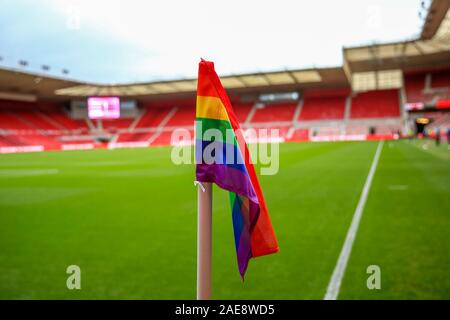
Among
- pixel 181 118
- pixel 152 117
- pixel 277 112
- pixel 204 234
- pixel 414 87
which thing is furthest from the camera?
pixel 277 112

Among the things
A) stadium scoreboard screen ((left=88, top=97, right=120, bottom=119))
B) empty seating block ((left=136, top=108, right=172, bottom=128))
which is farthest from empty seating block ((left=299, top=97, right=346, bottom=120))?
stadium scoreboard screen ((left=88, top=97, right=120, bottom=119))

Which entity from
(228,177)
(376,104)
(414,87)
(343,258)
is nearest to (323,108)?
(376,104)

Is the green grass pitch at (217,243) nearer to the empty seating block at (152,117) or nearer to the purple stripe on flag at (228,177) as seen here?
the purple stripe on flag at (228,177)

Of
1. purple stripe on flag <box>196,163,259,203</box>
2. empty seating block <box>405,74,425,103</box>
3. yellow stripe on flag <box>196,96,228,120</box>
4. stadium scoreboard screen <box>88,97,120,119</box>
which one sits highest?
empty seating block <box>405,74,425,103</box>

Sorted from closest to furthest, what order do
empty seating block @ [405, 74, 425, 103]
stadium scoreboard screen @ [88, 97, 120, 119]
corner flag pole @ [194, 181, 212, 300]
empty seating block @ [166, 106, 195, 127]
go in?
corner flag pole @ [194, 181, 212, 300] < stadium scoreboard screen @ [88, 97, 120, 119] < empty seating block @ [166, 106, 195, 127] < empty seating block @ [405, 74, 425, 103]

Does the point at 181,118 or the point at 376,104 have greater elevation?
the point at 376,104

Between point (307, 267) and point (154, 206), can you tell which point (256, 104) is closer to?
point (154, 206)

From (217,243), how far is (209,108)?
13.3 ft

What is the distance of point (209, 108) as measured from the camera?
5.97ft

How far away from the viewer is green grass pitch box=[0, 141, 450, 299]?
398cm

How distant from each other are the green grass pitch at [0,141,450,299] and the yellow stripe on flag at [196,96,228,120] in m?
2.45

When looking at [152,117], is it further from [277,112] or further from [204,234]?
[204,234]

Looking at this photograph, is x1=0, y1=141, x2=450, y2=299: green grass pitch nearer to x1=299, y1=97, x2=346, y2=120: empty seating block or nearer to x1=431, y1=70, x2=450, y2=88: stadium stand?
x1=299, y1=97, x2=346, y2=120: empty seating block
